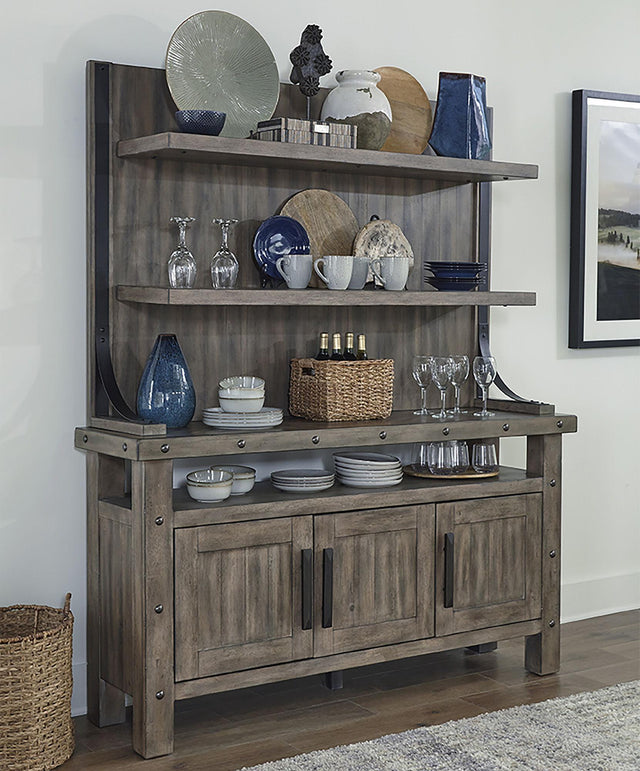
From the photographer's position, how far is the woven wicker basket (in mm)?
3441

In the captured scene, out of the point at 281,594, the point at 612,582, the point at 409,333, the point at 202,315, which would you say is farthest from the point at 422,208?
the point at 612,582

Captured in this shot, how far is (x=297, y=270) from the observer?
11.0ft

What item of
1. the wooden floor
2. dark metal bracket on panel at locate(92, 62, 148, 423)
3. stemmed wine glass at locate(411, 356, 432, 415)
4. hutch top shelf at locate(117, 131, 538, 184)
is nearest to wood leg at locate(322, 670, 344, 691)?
the wooden floor

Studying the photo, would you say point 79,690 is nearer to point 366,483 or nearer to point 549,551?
Result: point 366,483

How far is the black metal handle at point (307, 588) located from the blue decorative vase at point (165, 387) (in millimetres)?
533

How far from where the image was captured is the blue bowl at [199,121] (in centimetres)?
315

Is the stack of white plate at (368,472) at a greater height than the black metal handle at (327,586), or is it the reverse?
the stack of white plate at (368,472)

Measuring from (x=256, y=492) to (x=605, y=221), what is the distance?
1935 millimetres

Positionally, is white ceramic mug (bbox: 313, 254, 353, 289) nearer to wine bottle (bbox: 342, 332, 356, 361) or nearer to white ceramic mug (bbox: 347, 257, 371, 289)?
white ceramic mug (bbox: 347, 257, 371, 289)

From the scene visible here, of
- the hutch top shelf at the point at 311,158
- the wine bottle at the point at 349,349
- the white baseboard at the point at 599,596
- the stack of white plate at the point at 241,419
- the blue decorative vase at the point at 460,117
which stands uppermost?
the blue decorative vase at the point at 460,117

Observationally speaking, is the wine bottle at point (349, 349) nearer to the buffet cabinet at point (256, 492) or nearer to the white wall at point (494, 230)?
the buffet cabinet at point (256, 492)

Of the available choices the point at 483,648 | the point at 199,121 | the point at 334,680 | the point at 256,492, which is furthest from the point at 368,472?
the point at 199,121

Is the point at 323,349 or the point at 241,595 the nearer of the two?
the point at 241,595

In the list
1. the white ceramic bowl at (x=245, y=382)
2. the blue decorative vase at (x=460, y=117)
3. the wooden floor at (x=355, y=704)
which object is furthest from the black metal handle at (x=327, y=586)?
the blue decorative vase at (x=460, y=117)
